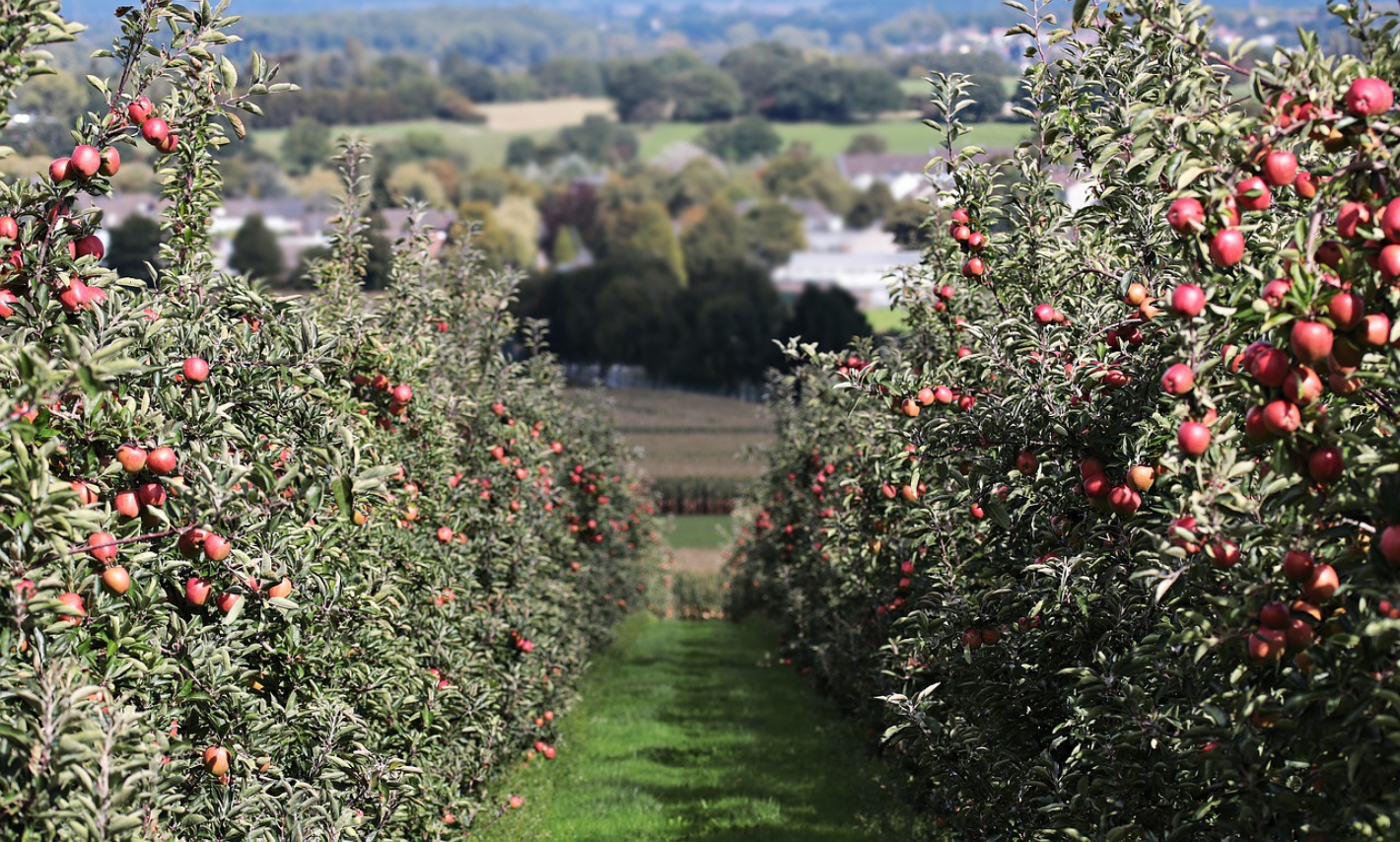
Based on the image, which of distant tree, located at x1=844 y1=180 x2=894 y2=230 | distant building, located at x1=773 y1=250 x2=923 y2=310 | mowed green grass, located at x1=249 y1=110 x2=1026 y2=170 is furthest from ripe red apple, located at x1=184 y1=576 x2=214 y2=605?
mowed green grass, located at x1=249 y1=110 x2=1026 y2=170

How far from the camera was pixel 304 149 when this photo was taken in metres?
137

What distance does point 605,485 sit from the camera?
2016cm

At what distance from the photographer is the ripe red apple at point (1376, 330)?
3.16 meters

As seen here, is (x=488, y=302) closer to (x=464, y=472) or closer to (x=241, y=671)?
(x=464, y=472)

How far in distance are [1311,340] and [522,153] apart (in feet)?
513

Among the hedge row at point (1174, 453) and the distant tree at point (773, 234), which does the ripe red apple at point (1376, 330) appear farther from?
the distant tree at point (773, 234)

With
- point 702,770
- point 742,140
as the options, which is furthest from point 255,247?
point 702,770

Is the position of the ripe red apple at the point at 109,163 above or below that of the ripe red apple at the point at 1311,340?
above

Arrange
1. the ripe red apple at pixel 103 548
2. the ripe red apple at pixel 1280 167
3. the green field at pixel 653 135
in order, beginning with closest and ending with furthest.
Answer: the ripe red apple at pixel 1280 167
the ripe red apple at pixel 103 548
the green field at pixel 653 135

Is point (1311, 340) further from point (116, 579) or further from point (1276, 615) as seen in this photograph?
point (116, 579)

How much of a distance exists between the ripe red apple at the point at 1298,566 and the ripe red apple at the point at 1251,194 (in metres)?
0.97

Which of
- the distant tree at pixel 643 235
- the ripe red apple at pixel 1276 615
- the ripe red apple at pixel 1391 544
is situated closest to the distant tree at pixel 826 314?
the distant tree at pixel 643 235

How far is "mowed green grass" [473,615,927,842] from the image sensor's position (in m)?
10.3

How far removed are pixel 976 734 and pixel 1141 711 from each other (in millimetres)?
1754
